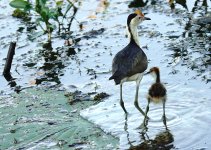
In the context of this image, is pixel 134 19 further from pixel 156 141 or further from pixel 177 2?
pixel 177 2

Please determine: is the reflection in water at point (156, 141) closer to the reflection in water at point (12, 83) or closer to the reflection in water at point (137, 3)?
the reflection in water at point (12, 83)

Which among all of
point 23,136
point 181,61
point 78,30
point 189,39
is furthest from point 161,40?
point 23,136

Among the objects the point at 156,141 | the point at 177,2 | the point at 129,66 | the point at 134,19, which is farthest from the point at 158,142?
the point at 177,2

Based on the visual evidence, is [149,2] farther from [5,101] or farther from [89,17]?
[5,101]

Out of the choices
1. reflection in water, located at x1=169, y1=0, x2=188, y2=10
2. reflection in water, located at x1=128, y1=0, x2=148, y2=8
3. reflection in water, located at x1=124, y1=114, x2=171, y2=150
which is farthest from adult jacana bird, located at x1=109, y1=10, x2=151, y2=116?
reflection in water, located at x1=128, y1=0, x2=148, y2=8

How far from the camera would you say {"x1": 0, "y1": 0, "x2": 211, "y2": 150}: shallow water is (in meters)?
7.54

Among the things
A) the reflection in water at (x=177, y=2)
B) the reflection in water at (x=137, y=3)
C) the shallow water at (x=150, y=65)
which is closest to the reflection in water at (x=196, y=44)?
the shallow water at (x=150, y=65)

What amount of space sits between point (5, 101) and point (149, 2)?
5.63 meters

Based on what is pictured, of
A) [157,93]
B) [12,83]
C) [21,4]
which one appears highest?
[21,4]

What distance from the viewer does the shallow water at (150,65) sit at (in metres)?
7.54

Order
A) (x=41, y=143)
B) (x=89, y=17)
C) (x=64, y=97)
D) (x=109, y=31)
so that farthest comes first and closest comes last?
(x=89, y=17)
(x=109, y=31)
(x=64, y=97)
(x=41, y=143)

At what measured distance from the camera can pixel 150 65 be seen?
32.5 feet

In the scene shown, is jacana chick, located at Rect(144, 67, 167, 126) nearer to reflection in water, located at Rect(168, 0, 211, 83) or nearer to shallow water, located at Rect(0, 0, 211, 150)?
shallow water, located at Rect(0, 0, 211, 150)

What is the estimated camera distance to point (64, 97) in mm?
9016
